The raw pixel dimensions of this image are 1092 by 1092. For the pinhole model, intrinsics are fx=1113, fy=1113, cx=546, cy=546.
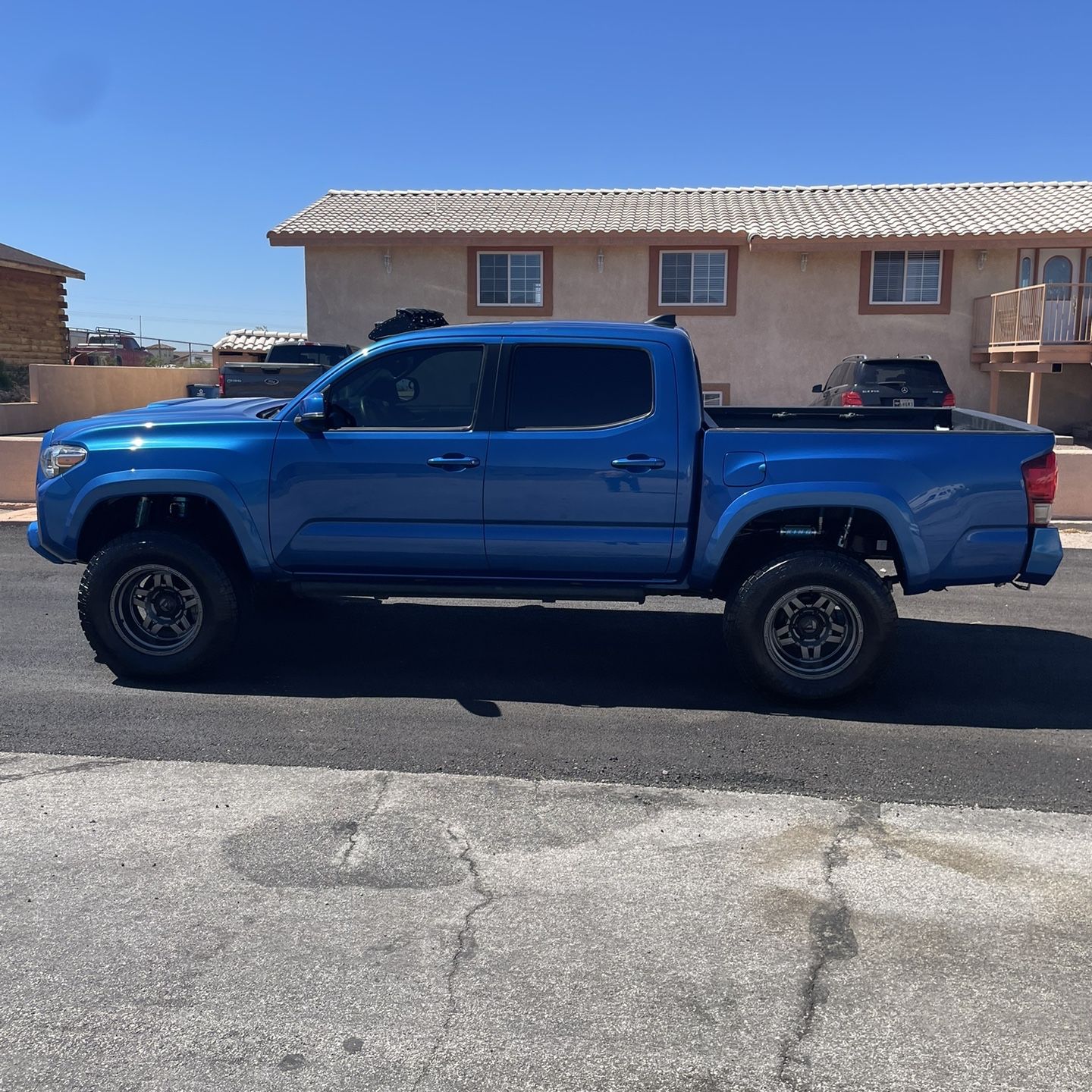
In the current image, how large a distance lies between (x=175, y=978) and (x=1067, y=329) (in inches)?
793

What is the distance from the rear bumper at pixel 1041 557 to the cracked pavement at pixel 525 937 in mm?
1631

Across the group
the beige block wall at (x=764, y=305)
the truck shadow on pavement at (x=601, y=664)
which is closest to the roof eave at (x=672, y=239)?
the beige block wall at (x=764, y=305)

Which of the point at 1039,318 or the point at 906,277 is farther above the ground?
the point at 906,277

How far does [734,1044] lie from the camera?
3.15 meters

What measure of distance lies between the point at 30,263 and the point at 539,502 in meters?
25.6

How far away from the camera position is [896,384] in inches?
685

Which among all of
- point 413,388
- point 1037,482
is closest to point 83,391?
point 413,388

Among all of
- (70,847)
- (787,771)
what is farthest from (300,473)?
(787,771)

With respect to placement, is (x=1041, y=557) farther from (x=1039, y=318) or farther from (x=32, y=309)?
(x=32, y=309)

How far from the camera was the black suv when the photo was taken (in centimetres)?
1727

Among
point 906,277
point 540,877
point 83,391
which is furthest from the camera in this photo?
point 83,391

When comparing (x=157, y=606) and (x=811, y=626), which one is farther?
(x=157, y=606)

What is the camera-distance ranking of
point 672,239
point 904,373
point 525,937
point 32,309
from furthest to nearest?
1. point 32,309
2. point 672,239
3. point 904,373
4. point 525,937

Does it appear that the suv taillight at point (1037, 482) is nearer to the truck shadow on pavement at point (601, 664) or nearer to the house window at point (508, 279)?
the truck shadow on pavement at point (601, 664)
